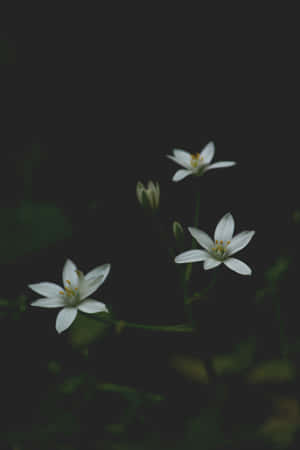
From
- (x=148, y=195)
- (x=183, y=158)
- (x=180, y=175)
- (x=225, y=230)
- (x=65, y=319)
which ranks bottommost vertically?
(x=65, y=319)

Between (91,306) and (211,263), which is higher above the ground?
(211,263)

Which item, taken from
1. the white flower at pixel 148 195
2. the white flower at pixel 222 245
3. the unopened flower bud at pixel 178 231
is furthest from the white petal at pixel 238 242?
the white flower at pixel 148 195

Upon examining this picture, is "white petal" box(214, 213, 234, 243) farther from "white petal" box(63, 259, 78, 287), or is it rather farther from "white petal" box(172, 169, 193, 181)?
"white petal" box(63, 259, 78, 287)

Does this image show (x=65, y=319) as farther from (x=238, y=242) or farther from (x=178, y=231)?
(x=238, y=242)

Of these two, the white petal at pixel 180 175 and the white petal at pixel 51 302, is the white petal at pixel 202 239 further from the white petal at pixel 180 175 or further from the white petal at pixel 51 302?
the white petal at pixel 51 302

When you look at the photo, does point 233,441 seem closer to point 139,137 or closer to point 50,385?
point 50,385

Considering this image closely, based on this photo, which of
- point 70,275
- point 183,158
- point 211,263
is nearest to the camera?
point 211,263

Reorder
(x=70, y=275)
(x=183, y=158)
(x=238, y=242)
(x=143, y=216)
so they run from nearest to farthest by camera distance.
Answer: (x=238, y=242)
(x=70, y=275)
(x=183, y=158)
(x=143, y=216)

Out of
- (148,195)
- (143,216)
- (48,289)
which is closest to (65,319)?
(48,289)
